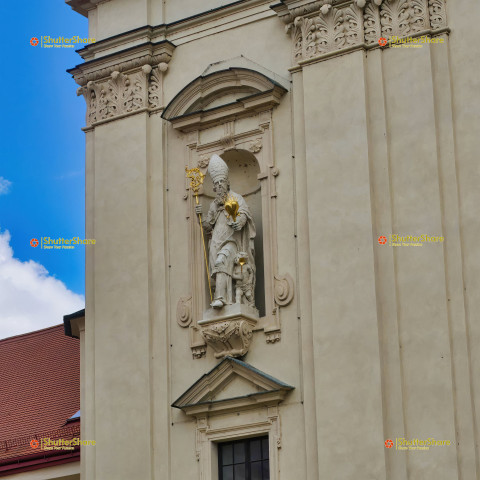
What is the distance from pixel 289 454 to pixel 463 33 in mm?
6431

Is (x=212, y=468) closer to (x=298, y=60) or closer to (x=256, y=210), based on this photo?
(x=256, y=210)

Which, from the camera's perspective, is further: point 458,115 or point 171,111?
point 171,111

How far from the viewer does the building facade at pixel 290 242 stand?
2128 centimetres

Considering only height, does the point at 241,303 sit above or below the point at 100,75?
below

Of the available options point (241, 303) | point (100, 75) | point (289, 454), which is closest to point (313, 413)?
point (289, 454)

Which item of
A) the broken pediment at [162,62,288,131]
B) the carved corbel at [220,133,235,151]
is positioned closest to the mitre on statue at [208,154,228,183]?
the carved corbel at [220,133,235,151]

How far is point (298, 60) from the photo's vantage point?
76.9ft

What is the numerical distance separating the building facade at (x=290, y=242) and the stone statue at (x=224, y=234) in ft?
0.88

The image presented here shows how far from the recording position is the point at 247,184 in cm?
2423

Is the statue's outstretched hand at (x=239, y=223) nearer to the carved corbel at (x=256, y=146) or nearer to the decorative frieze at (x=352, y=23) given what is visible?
the carved corbel at (x=256, y=146)

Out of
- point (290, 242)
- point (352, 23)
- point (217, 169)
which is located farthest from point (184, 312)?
point (352, 23)

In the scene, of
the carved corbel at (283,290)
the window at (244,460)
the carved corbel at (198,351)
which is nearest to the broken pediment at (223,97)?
the carved corbel at (283,290)

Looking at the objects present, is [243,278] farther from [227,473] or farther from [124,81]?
[124,81]

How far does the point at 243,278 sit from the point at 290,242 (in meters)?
0.90
